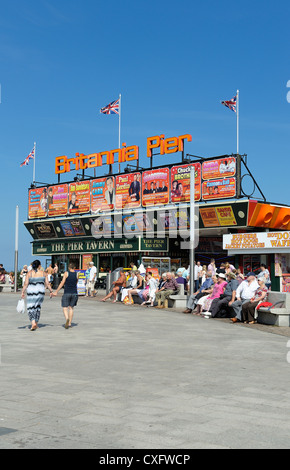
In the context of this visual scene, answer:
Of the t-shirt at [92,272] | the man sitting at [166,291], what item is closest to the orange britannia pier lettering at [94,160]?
the t-shirt at [92,272]

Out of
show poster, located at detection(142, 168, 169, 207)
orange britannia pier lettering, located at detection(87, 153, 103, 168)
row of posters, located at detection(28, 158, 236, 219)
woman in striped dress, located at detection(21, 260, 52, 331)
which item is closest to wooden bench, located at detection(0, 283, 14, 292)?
row of posters, located at detection(28, 158, 236, 219)

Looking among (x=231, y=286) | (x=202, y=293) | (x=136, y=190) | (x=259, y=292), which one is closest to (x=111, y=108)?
(x=136, y=190)

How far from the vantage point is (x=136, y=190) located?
38844 millimetres

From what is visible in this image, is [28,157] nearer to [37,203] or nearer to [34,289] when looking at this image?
[37,203]

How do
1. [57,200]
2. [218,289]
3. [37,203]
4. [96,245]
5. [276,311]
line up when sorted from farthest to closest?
[37,203], [57,200], [96,245], [218,289], [276,311]

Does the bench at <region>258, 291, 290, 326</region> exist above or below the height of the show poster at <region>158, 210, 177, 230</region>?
below

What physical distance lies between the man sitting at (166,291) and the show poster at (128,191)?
55.6 ft

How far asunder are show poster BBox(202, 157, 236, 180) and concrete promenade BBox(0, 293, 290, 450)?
767 inches

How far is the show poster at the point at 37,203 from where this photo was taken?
1854 inches

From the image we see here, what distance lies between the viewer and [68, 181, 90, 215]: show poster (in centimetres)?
4300

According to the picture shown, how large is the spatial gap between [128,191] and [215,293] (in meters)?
22.2

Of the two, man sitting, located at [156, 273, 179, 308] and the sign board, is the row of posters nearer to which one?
the sign board
